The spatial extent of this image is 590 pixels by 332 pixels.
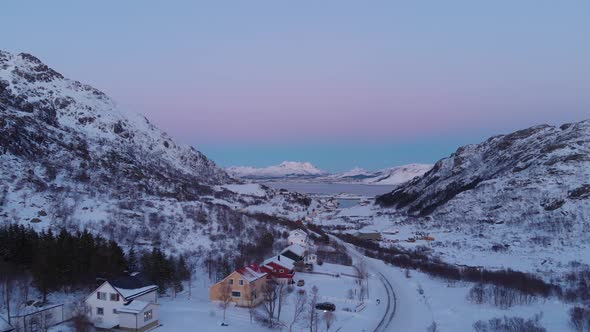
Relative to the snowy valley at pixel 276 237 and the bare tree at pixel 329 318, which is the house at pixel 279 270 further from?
the bare tree at pixel 329 318

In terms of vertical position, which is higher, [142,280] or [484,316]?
[142,280]

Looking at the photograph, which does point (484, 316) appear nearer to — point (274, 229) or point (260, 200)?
point (274, 229)

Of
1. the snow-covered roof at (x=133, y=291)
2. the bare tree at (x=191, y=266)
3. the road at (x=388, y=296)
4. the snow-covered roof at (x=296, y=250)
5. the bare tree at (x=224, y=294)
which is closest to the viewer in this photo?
the snow-covered roof at (x=133, y=291)

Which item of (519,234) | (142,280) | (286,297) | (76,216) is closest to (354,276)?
(286,297)

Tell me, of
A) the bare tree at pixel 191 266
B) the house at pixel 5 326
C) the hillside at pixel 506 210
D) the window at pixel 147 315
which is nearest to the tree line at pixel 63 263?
the bare tree at pixel 191 266

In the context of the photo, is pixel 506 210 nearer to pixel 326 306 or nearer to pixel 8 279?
pixel 326 306
